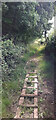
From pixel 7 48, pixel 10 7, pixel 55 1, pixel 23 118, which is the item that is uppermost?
pixel 55 1

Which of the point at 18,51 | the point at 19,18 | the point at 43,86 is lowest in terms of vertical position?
the point at 43,86

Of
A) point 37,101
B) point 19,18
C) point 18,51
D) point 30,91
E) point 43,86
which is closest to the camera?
point 37,101

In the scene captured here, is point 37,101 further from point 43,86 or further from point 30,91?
point 43,86

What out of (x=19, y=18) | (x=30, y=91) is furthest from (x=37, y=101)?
(x=19, y=18)

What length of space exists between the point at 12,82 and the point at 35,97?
99cm

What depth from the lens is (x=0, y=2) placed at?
4.27 metres

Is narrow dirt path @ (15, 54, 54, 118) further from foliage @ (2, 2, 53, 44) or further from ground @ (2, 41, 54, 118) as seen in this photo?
foliage @ (2, 2, 53, 44)

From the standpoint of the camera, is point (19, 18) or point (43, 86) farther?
point (19, 18)

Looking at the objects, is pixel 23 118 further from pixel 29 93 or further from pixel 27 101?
pixel 29 93

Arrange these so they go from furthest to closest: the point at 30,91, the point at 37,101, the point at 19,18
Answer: the point at 19,18 → the point at 30,91 → the point at 37,101

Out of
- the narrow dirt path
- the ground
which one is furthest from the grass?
the ground

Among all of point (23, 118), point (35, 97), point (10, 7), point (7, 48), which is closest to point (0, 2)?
point (10, 7)

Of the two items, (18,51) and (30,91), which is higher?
(18,51)

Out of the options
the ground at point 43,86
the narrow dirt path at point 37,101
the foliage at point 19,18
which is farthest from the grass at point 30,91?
the foliage at point 19,18
